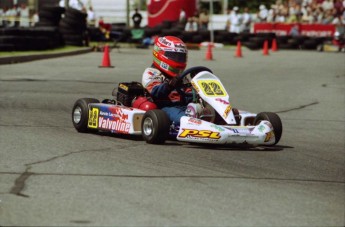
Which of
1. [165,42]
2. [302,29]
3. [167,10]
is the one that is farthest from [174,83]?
[167,10]

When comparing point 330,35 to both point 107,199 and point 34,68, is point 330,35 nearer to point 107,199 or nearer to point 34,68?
point 34,68

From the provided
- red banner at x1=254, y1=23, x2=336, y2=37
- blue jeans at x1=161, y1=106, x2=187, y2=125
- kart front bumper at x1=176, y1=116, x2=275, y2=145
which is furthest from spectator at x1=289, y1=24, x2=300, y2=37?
kart front bumper at x1=176, y1=116, x2=275, y2=145

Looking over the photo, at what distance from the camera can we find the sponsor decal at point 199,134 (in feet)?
27.1

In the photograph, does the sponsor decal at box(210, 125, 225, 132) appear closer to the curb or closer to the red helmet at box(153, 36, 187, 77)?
the red helmet at box(153, 36, 187, 77)

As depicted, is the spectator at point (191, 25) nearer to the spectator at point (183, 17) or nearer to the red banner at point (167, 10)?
the spectator at point (183, 17)

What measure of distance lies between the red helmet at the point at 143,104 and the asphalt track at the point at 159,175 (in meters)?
0.37

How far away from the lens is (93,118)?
935 centimetres

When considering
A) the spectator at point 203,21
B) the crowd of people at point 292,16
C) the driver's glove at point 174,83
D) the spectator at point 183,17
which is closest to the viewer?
the driver's glove at point 174,83

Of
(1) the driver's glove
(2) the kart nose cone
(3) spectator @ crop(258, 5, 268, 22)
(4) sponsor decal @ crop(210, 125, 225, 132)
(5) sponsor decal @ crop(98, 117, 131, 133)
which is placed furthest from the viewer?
(3) spectator @ crop(258, 5, 268, 22)

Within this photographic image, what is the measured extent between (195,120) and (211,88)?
0.44 meters

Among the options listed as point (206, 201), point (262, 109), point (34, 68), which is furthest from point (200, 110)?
point (34, 68)

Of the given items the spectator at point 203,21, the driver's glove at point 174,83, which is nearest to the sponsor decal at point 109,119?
the driver's glove at point 174,83

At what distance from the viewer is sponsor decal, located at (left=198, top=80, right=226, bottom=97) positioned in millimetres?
8656

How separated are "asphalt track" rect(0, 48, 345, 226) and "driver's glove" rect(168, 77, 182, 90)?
562 mm
